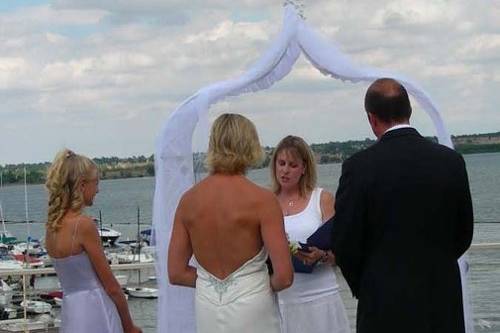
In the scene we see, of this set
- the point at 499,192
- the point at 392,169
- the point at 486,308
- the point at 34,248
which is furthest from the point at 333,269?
the point at 499,192

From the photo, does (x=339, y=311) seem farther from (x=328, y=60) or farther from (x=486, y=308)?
(x=486, y=308)

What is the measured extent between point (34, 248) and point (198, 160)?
51.6 metres

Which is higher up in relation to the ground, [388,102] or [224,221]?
[388,102]

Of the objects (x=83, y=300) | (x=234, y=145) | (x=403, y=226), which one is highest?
(x=234, y=145)

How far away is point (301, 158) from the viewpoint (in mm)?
5164

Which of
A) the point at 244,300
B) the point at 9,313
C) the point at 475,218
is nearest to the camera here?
the point at 244,300

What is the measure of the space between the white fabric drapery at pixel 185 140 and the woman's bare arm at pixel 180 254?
125 cm

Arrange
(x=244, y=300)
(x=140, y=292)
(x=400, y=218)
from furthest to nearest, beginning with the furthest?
1. (x=140, y=292)
2. (x=244, y=300)
3. (x=400, y=218)

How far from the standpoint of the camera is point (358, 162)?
12.8 feet

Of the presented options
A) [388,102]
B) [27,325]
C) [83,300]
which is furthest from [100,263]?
[27,325]

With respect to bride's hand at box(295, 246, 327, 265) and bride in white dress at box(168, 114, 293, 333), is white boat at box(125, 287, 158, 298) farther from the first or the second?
bride in white dress at box(168, 114, 293, 333)

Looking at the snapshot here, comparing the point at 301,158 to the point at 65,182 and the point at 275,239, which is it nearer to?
the point at 275,239

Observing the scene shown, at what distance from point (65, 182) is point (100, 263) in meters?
0.44

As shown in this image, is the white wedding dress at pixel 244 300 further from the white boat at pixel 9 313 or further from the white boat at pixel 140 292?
the white boat at pixel 9 313
